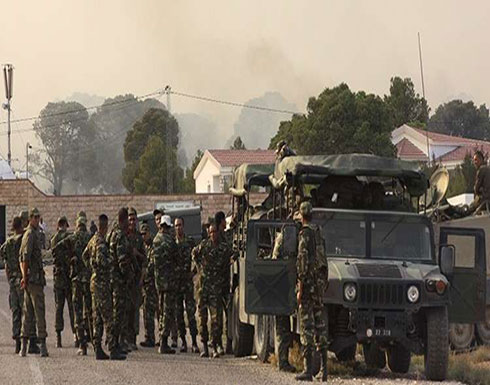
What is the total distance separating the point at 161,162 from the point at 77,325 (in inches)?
3217

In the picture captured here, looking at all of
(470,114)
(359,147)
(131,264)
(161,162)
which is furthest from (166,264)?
(470,114)

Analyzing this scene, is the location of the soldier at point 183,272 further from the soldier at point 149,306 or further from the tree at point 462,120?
the tree at point 462,120

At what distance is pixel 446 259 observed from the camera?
16562 millimetres

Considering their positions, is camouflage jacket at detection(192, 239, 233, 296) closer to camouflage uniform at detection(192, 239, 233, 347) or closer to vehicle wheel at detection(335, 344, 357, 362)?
camouflage uniform at detection(192, 239, 233, 347)

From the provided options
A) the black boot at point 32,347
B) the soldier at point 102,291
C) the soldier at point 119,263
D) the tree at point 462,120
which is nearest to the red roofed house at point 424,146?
the tree at point 462,120

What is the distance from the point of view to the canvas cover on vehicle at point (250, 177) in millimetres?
20266

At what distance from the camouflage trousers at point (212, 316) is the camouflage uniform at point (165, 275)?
50cm

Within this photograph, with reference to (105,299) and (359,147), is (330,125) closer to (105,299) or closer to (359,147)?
(359,147)

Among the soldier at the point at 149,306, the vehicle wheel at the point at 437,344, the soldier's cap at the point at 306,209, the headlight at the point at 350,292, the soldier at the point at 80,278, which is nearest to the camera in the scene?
the soldier's cap at the point at 306,209

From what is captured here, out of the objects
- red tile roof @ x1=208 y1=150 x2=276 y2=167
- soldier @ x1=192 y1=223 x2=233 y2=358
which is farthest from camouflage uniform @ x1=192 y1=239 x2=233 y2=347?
red tile roof @ x1=208 y1=150 x2=276 y2=167

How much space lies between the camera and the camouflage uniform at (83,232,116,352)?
60.1 feet

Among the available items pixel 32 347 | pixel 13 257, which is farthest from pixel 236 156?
pixel 32 347

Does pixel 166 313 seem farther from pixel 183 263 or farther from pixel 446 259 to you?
pixel 446 259

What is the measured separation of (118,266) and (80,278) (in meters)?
1.59
